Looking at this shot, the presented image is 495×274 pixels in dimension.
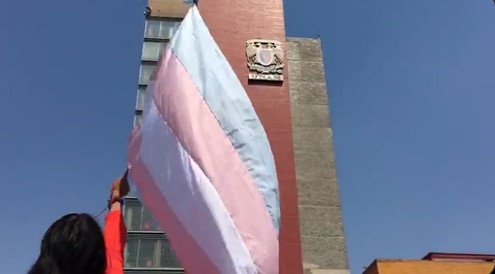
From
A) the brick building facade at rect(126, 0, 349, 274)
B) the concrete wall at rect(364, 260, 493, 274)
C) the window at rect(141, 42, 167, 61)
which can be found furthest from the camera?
the concrete wall at rect(364, 260, 493, 274)

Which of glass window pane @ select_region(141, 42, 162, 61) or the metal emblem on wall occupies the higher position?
glass window pane @ select_region(141, 42, 162, 61)

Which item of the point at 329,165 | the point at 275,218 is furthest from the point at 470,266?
the point at 275,218

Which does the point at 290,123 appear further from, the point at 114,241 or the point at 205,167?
the point at 114,241

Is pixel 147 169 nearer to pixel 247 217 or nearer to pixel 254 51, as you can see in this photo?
pixel 247 217

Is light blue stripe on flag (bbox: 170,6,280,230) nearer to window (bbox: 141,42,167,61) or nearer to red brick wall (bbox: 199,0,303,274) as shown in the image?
red brick wall (bbox: 199,0,303,274)

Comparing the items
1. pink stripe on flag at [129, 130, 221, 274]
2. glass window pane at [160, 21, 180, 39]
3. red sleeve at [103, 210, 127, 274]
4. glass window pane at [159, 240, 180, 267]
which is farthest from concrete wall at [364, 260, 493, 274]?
red sleeve at [103, 210, 127, 274]

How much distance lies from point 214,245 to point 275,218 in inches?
19.8

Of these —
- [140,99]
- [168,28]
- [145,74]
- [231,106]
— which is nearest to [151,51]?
[145,74]

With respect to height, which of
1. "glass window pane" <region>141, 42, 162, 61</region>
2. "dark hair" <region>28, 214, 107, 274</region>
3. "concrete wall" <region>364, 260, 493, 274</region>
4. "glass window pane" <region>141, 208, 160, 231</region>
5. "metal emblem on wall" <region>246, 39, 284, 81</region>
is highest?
"glass window pane" <region>141, 42, 162, 61</region>

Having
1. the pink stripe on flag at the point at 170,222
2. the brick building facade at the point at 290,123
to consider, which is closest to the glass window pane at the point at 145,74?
the brick building facade at the point at 290,123

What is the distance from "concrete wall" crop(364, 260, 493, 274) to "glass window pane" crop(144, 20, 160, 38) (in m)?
10.0

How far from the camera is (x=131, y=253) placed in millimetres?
7012

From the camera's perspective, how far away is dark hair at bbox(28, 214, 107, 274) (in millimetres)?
1566

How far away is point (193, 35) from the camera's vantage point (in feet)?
13.0
